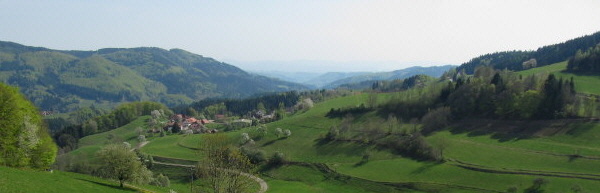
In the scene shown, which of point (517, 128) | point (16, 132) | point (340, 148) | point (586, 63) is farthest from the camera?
point (586, 63)

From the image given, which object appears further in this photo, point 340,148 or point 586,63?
point 586,63

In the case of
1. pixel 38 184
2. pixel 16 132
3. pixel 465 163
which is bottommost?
pixel 465 163

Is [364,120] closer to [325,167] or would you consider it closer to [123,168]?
[325,167]

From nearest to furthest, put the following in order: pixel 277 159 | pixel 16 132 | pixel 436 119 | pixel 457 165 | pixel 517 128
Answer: pixel 16 132, pixel 457 165, pixel 277 159, pixel 517 128, pixel 436 119

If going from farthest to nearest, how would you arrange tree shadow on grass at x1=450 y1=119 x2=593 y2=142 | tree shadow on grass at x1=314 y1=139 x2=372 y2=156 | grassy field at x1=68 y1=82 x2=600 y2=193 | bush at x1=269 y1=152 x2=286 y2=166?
tree shadow on grass at x1=314 y1=139 x2=372 y2=156 < bush at x1=269 y1=152 x2=286 y2=166 < tree shadow on grass at x1=450 y1=119 x2=593 y2=142 < grassy field at x1=68 y1=82 x2=600 y2=193

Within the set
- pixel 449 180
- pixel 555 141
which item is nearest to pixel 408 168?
pixel 449 180

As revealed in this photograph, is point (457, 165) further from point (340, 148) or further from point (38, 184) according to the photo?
point (38, 184)

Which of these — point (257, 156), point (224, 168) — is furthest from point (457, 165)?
point (224, 168)

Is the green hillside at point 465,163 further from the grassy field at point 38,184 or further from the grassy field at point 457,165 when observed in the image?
the grassy field at point 38,184

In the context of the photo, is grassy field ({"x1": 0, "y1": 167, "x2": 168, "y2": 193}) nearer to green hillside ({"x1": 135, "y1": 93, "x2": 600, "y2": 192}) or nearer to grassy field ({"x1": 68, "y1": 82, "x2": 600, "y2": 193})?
grassy field ({"x1": 68, "y1": 82, "x2": 600, "y2": 193})

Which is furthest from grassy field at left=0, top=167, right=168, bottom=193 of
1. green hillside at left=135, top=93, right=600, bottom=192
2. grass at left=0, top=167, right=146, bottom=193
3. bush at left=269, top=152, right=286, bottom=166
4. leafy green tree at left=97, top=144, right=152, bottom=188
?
bush at left=269, top=152, right=286, bottom=166

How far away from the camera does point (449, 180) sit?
3305 inches

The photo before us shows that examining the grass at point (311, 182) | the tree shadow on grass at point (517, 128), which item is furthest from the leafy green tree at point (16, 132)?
the tree shadow on grass at point (517, 128)

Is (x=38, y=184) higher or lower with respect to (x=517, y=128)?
higher
